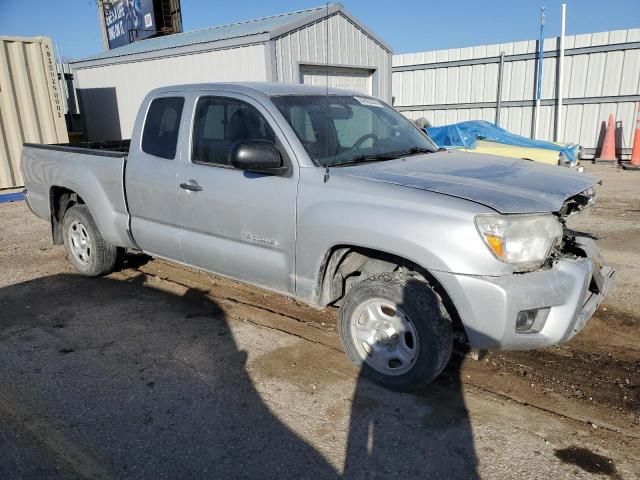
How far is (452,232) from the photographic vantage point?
9.14 feet

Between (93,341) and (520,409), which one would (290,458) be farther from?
(93,341)

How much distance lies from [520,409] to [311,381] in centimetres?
128

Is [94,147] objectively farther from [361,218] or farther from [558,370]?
[558,370]

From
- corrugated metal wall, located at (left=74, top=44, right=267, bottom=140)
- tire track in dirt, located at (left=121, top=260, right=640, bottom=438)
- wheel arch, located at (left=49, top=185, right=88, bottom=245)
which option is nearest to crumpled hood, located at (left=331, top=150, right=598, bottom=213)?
tire track in dirt, located at (left=121, top=260, right=640, bottom=438)

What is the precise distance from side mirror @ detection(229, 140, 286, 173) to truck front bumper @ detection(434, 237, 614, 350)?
51.5 inches

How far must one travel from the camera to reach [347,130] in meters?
3.97

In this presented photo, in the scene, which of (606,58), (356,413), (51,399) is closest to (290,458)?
(356,413)

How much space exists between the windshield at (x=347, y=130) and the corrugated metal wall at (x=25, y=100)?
8923 millimetres

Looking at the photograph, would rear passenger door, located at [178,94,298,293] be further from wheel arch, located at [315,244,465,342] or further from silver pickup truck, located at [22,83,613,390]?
wheel arch, located at [315,244,465,342]

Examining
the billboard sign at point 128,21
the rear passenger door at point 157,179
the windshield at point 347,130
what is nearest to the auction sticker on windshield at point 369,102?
the windshield at point 347,130

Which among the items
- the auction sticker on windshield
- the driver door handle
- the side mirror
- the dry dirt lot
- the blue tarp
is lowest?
the dry dirt lot

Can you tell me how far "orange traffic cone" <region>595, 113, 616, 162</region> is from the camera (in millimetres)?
13289

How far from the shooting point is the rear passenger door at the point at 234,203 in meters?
3.54

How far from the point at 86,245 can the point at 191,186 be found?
2033 millimetres
